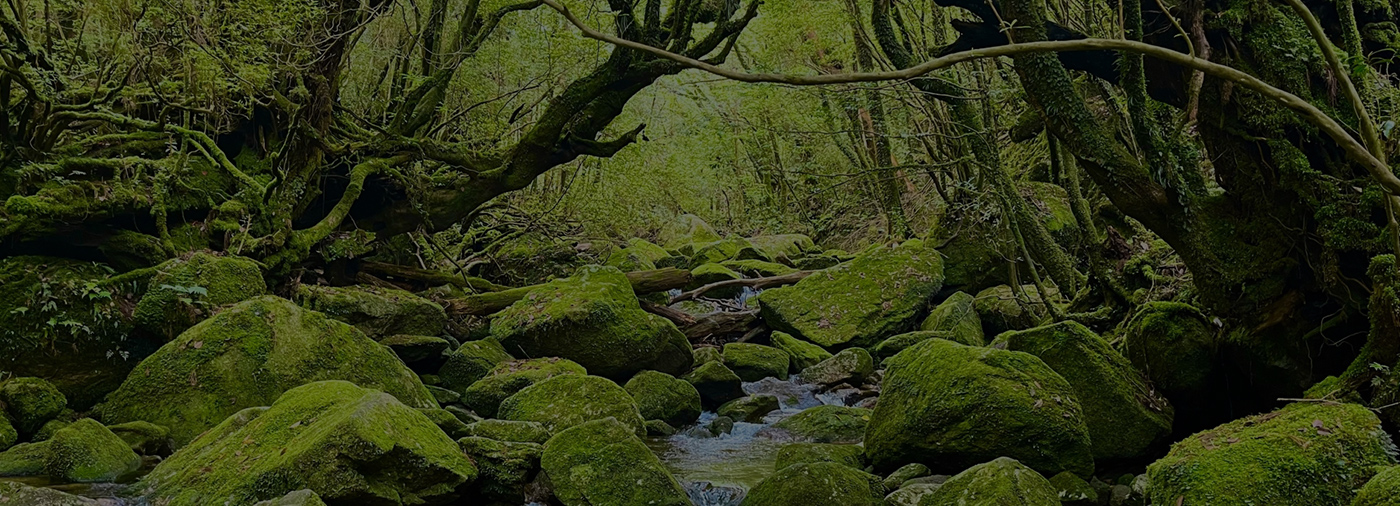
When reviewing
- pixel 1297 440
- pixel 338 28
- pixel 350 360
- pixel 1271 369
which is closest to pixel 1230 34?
pixel 1271 369

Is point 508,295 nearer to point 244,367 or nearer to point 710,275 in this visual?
point 710,275

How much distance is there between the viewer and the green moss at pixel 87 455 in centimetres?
573

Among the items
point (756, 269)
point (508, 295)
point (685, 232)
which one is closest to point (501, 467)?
point (508, 295)

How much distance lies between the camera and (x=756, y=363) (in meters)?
10.8

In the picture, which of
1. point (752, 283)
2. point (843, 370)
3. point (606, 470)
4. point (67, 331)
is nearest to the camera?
point (606, 470)

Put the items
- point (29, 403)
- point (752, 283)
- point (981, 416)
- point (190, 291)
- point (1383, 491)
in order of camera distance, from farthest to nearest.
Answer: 1. point (752, 283)
2. point (190, 291)
3. point (29, 403)
4. point (981, 416)
5. point (1383, 491)

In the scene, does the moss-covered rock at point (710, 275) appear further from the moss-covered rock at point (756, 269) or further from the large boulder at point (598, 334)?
the large boulder at point (598, 334)

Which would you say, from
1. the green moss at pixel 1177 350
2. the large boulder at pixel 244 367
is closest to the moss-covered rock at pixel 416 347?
the large boulder at pixel 244 367

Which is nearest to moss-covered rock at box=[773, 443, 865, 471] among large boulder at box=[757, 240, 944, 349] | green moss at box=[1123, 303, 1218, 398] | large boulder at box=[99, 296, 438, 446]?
green moss at box=[1123, 303, 1218, 398]

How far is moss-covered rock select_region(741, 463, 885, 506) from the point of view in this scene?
5207 mm

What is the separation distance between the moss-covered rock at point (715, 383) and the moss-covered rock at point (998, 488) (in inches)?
188

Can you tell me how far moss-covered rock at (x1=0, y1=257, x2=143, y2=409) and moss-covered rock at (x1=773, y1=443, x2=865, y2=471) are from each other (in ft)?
19.0

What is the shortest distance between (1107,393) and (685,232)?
73.1 ft

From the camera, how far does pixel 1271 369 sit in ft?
19.0
